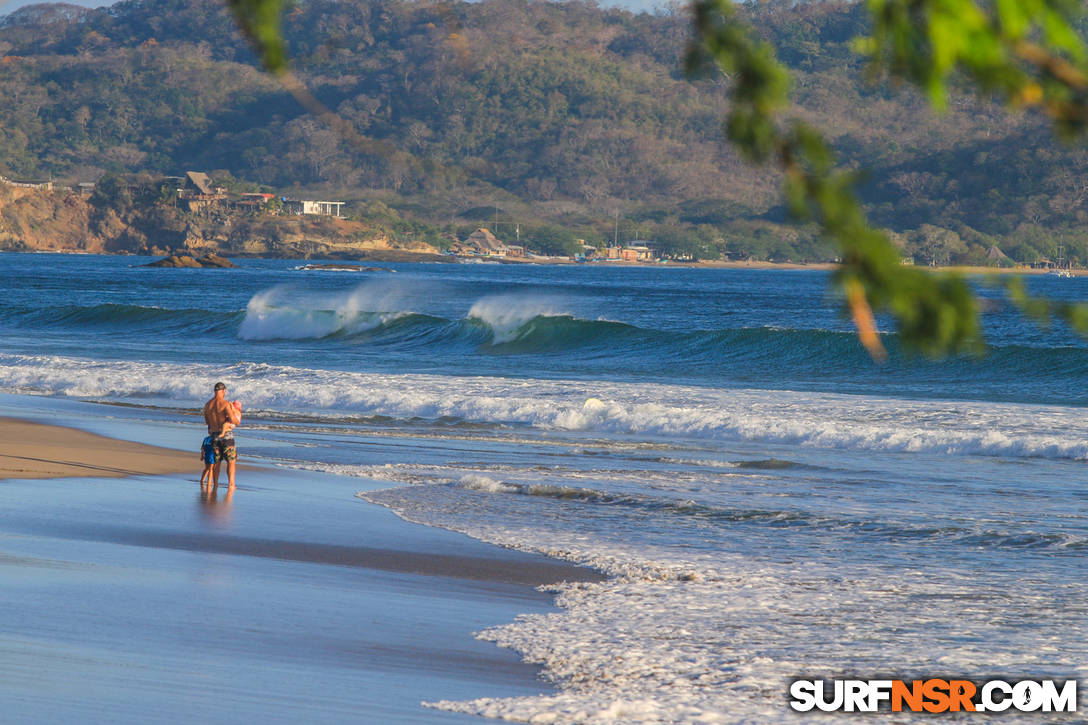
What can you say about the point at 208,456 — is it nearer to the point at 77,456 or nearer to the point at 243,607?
the point at 77,456

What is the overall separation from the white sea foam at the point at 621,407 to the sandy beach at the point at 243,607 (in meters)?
8.57

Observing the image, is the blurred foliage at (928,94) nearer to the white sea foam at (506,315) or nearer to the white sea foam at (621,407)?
the white sea foam at (621,407)

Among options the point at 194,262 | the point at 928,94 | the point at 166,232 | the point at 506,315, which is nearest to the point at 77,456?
the point at 928,94

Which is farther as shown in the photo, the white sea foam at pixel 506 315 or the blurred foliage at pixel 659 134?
the white sea foam at pixel 506 315

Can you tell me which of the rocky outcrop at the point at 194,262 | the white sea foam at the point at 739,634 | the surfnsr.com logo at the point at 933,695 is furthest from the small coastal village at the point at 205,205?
the surfnsr.com logo at the point at 933,695

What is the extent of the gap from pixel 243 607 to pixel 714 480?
7633mm

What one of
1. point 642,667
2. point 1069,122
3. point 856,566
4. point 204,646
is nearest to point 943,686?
point 642,667

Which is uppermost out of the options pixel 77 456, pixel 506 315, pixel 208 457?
pixel 506 315

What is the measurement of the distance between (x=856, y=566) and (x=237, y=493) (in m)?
6.47

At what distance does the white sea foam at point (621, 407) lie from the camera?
18.0 meters

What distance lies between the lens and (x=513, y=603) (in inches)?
312

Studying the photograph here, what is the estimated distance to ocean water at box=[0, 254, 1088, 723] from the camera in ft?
21.8

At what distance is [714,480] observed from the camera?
13.9 meters

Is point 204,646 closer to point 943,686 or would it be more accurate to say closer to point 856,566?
point 943,686
